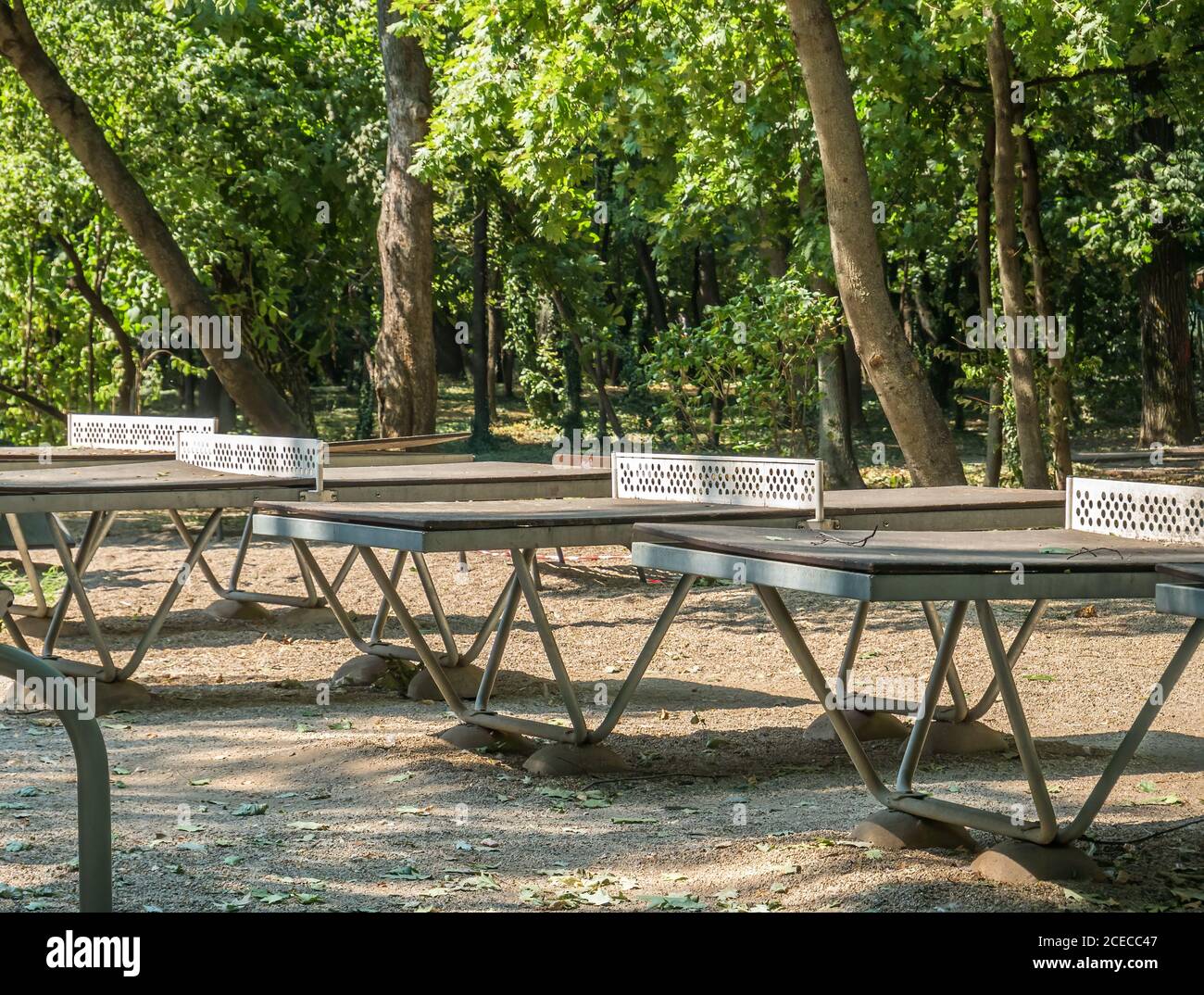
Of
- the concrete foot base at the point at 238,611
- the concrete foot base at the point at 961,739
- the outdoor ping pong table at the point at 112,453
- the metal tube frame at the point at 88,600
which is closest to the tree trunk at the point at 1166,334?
the outdoor ping pong table at the point at 112,453

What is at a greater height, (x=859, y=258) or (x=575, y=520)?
(x=859, y=258)

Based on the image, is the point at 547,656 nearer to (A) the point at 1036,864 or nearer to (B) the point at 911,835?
(B) the point at 911,835

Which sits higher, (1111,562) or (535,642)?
(1111,562)

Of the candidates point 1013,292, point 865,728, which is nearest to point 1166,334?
point 1013,292

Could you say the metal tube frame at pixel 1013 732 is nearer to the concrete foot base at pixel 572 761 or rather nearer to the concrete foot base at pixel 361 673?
the concrete foot base at pixel 572 761

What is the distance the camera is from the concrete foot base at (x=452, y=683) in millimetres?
9136

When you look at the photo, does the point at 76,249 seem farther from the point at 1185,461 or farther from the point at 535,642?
the point at 1185,461

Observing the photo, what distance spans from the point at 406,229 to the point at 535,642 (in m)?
6.26

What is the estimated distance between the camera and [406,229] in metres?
16.1

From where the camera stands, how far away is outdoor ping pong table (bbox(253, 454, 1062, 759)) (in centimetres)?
665

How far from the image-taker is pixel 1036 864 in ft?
17.2

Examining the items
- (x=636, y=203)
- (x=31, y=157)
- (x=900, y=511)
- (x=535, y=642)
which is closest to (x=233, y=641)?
(x=535, y=642)

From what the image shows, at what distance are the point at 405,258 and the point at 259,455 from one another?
6346 millimetres

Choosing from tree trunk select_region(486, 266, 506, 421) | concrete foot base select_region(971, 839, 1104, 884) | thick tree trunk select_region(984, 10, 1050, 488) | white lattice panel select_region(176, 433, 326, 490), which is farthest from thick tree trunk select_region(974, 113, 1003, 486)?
tree trunk select_region(486, 266, 506, 421)
